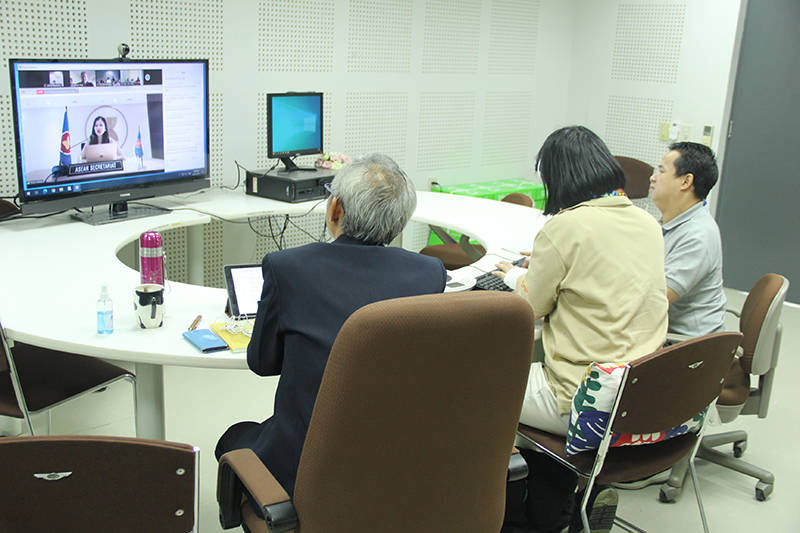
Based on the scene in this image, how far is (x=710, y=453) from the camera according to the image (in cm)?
303

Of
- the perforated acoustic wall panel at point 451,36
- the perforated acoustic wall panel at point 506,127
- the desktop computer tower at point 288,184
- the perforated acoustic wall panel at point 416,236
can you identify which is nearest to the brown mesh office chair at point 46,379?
the desktop computer tower at point 288,184

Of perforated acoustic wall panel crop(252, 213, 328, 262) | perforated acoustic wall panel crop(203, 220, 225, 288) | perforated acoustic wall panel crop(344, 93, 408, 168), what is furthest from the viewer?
perforated acoustic wall panel crop(344, 93, 408, 168)

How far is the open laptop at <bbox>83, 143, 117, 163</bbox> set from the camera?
3180 millimetres

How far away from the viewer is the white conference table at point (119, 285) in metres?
1.93

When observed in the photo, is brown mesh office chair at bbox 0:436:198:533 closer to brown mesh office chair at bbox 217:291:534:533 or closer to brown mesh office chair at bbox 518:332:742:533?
brown mesh office chair at bbox 217:291:534:533

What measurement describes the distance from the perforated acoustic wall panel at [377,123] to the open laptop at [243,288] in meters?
2.73

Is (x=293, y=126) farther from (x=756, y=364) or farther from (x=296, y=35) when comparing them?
(x=756, y=364)

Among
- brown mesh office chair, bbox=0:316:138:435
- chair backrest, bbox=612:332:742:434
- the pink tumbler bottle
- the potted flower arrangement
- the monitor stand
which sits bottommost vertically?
brown mesh office chair, bbox=0:316:138:435

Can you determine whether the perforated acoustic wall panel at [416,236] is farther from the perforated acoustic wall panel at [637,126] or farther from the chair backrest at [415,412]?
the chair backrest at [415,412]

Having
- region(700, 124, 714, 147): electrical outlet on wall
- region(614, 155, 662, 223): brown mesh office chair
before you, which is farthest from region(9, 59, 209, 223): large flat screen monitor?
region(700, 124, 714, 147): electrical outlet on wall

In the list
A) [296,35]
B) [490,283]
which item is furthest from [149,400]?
[296,35]

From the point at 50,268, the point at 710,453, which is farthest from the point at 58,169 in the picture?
the point at 710,453

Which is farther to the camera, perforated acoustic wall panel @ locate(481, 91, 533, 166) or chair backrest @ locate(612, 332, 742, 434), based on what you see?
perforated acoustic wall panel @ locate(481, 91, 533, 166)

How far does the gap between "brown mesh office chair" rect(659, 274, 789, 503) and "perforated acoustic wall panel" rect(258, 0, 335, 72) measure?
2.89m
